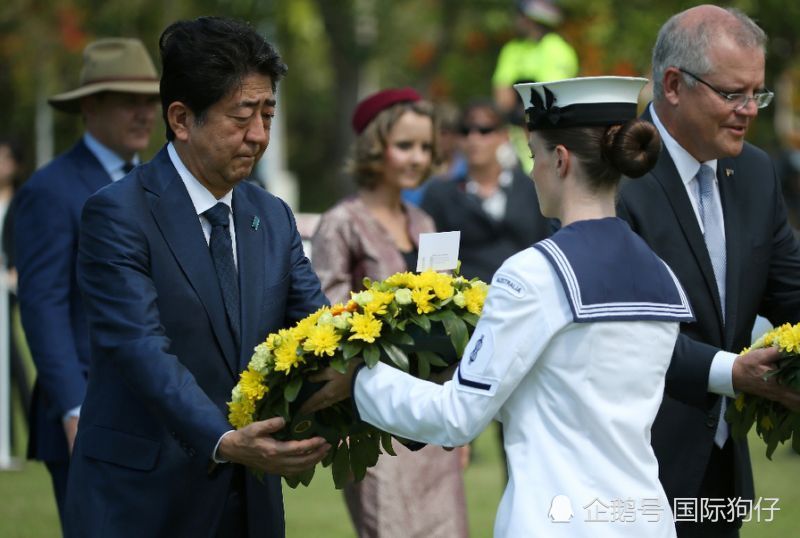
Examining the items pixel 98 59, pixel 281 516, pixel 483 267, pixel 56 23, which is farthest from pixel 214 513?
pixel 56 23

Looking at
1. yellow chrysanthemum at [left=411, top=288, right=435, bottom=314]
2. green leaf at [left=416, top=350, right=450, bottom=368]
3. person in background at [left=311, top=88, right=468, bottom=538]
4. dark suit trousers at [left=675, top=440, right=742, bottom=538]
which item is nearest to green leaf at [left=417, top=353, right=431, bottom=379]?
green leaf at [left=416, top=350, right=450, bottom=368]

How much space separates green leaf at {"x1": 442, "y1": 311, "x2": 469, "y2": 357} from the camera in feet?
13.0

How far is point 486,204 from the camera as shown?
9.77 m

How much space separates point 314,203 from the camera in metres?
37.6

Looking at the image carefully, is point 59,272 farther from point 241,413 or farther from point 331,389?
point 331,389

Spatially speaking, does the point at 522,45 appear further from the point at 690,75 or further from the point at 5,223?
the point at 690,75

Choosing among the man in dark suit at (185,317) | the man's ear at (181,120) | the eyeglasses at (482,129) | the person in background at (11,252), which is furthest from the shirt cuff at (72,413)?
the eyeglasses at (482,129)

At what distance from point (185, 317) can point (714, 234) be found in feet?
6.31

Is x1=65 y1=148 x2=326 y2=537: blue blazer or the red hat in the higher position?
the red hat

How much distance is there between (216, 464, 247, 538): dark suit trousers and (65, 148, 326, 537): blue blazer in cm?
3

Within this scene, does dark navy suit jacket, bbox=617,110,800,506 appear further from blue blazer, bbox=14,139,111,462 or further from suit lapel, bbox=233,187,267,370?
blue blazer, bbox=14,139,111,462

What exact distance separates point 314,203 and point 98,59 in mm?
31061

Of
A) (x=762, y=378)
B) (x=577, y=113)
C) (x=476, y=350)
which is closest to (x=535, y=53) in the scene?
(x=762, y=378)

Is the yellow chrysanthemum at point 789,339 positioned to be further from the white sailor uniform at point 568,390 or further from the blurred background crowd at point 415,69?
the blurred background crowd at point 415,69
